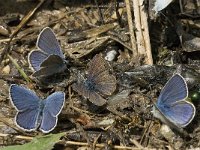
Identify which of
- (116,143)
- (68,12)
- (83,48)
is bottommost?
(116,143)

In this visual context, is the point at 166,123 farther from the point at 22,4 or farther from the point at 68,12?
the point at 22,4

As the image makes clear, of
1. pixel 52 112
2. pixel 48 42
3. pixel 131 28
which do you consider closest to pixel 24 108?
pixel 52 112

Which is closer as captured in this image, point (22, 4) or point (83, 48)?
point (83, 48)

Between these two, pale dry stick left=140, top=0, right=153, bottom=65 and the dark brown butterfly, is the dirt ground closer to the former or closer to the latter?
pale dry stick left=140, top=0, right=153, bottom=65

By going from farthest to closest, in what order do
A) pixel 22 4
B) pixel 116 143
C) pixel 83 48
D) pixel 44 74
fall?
pixel 22 4 < pixel 83 48 < pixel 44 74 < pixel 116 143

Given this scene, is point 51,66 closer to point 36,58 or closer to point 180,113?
point 36,58

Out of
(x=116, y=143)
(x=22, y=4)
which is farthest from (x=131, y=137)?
(x=22, y=4)
